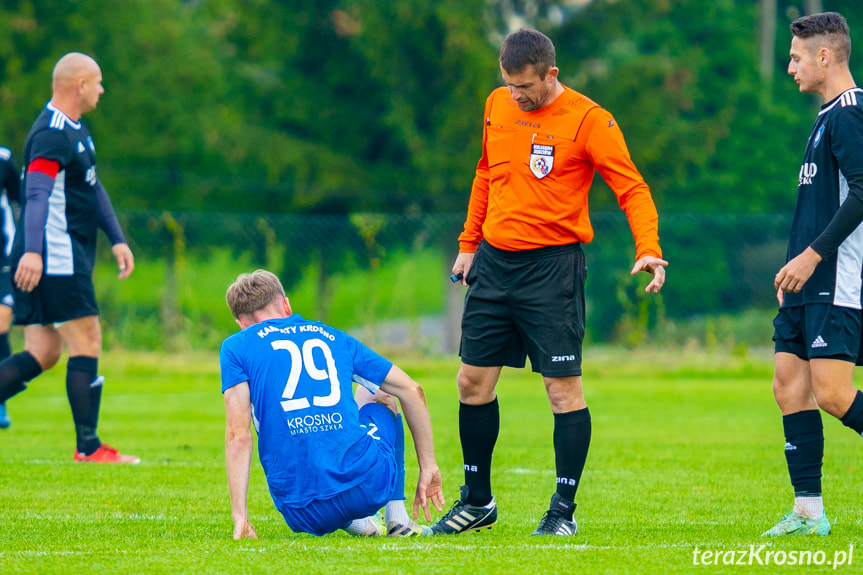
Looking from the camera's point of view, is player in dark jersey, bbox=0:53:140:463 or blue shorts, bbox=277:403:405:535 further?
player in dark jersey, bbox=0:53:140:463

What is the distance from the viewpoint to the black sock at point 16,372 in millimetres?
7516

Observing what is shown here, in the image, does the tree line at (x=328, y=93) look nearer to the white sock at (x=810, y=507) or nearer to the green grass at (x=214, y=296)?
the green grass at (x=214, y=296)

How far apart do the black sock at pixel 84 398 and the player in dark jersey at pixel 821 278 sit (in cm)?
447

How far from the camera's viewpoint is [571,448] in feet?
16.4

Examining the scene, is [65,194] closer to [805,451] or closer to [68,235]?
[68,235]

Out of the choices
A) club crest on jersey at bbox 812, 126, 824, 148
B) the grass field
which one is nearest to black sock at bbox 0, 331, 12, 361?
the grass field

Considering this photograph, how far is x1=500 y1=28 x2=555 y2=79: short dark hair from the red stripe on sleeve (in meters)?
3.54

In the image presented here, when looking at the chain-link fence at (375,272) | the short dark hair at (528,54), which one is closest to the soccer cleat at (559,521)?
the short dark hair at (528,54)

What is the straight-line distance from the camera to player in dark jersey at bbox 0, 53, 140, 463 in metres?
7.06

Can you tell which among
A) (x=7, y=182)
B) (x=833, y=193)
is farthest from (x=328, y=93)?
(x=833, y=193)

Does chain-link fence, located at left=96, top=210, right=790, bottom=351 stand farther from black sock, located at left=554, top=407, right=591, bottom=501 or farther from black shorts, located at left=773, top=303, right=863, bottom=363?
black shorts, located at left=773, top=303, right=863, bottom=363

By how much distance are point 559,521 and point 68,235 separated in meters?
4.06

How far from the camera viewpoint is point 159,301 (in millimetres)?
17578

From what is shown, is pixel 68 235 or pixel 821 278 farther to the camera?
pixel 68 235
